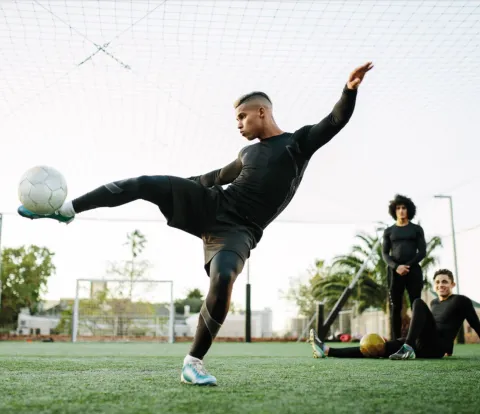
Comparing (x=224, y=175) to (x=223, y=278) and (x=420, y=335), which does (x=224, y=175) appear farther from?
(x=420, y=335)

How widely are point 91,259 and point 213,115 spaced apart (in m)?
21.7

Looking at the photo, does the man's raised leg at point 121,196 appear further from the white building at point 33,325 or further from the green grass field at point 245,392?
the white building at point 33,325

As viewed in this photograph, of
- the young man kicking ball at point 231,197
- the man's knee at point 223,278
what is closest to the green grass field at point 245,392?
the young man kicking ball at point 231,197

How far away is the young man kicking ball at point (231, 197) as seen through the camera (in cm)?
309

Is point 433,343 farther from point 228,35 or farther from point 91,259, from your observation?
point 91,259

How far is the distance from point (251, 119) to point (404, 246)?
4047mm

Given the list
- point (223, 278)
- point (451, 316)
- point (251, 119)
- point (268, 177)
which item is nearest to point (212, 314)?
point (223, 278)

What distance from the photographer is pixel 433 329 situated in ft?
18.7

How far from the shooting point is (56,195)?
3.10m

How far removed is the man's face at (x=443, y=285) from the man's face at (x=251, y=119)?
332 centimetres

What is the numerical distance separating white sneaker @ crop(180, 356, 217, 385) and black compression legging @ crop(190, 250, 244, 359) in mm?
40

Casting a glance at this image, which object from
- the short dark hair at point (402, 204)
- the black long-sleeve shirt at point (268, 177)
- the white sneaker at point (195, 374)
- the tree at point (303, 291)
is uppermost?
the tree at point (303, 291)

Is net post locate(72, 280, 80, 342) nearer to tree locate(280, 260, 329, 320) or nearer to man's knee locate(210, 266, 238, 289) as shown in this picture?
man's knee locate(210, 266, 238, 289)

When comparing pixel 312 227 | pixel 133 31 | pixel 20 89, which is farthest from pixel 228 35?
pixel 312 227
